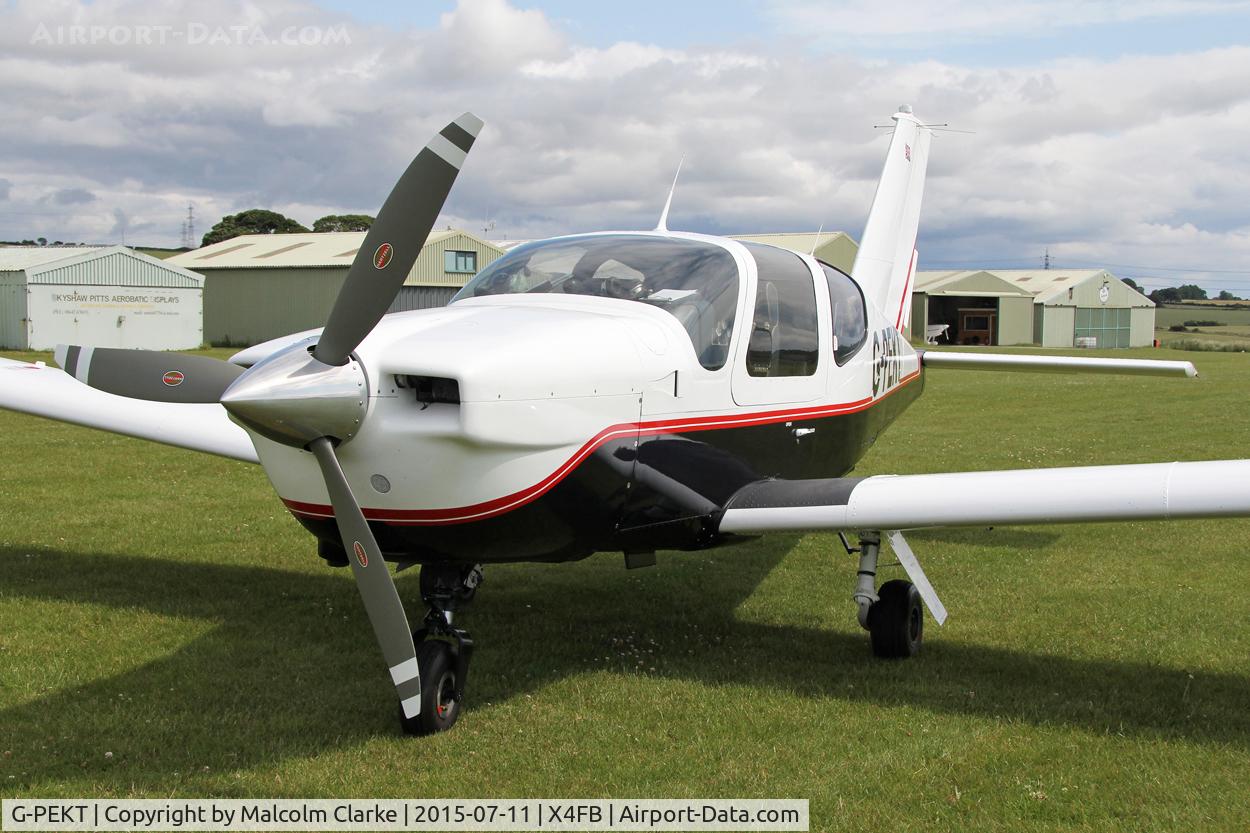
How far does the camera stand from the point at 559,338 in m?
5.04

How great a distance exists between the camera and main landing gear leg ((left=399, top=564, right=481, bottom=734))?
5086mm

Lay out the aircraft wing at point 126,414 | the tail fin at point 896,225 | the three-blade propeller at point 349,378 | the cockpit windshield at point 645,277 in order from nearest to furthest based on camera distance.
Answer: the three-blade propeller at point 349,378
the cockpit windshield at point 645,277
the aircraft wing at point 126,414
the tail fin at point 896,225

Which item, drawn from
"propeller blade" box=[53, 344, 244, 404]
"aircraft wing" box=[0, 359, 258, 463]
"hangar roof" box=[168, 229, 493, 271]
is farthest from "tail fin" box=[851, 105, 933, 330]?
"hangar roof" box=[168, 229, 493, 271]

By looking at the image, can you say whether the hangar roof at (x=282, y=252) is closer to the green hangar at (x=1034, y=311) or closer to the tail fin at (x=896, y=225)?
the green hangar at (x=1034, y=311)

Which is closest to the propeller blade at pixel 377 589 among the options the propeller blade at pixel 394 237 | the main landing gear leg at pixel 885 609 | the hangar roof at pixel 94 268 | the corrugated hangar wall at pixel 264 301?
the propeller blade at pixel 394 237

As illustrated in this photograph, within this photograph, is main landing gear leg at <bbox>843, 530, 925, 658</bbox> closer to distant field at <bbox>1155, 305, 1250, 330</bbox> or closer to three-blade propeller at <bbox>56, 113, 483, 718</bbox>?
three-blade propeller at <bbox>56, 113, 483, 718</bbox>

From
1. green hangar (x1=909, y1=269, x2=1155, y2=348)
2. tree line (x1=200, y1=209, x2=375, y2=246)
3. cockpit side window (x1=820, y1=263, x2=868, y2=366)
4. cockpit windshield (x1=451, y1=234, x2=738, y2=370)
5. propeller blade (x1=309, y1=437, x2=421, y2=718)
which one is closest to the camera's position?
propeller blade (x1=309, y1=437, x2=421, y2=718)

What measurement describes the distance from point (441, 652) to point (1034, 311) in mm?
65122

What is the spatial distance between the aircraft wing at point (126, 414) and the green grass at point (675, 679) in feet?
3.25

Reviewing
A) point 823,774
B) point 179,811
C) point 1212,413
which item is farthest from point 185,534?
point 1212,413

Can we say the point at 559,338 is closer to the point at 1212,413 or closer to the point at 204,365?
the point at 204,365

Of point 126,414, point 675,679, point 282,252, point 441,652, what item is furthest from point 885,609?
point 282,252

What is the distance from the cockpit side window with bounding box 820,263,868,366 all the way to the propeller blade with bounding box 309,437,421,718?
11.3ft

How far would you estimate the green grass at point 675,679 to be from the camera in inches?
181
